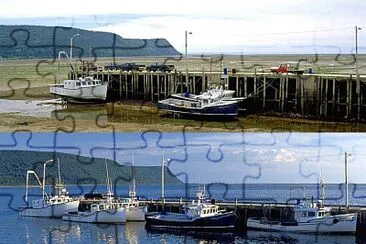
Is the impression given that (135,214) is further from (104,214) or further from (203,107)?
(203,107)

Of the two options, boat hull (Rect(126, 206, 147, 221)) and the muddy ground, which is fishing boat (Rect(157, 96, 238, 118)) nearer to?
the muddy ground

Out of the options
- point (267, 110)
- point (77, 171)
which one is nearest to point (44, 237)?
point (267, 110)

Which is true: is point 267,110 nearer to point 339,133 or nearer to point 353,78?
point 353,78

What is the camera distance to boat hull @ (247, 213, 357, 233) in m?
30.2

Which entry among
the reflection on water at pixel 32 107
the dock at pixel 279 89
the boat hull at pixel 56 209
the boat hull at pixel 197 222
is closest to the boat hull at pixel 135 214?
the boat hull at pixel 197 222

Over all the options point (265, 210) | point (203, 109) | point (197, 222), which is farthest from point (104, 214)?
point (203, 109)

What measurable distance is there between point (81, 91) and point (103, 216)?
855 centimetres

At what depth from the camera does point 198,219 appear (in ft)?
109

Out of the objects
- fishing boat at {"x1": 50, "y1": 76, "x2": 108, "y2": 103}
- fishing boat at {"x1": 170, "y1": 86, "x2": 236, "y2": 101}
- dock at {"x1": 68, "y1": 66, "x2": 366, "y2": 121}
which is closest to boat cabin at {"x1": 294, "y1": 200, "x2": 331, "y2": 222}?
dock at {"x1": 68, "y1": 66, "x2": 366, "y2": 121}

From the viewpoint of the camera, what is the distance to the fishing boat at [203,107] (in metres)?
26.7

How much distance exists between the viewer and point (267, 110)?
28.6m

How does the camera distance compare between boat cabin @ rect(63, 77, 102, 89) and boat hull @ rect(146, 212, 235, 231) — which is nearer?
boat hull @ rect(146, 212, 235, 231)

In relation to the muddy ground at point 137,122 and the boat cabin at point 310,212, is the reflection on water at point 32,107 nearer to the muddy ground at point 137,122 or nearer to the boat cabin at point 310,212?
the muddy ground at point 137,122

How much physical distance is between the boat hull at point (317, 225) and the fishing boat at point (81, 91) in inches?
384
